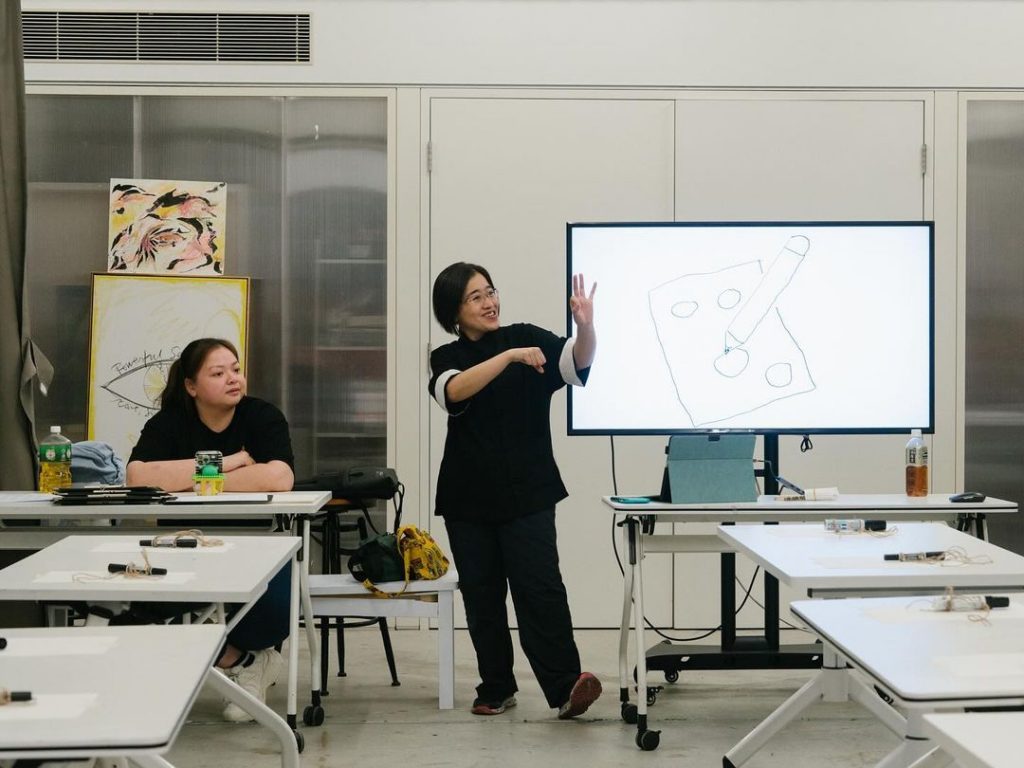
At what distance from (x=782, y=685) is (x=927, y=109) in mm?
2673

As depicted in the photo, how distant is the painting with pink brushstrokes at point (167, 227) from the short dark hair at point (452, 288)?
169 cm

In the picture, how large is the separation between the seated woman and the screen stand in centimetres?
123

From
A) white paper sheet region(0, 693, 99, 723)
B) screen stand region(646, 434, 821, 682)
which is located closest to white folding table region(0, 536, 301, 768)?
white paper sheet region(0, 693, 99, 723)

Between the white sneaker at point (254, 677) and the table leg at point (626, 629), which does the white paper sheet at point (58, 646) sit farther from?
the table leg at point (626, 629)

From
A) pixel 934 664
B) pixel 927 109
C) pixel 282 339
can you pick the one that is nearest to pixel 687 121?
pixel 927 109

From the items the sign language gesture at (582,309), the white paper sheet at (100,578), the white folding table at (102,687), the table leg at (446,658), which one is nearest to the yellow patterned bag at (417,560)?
the table leg at (446,658)

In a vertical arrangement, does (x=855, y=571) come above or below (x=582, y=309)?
below

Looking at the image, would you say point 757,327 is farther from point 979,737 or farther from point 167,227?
point 979,737

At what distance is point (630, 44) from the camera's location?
5.04 metres

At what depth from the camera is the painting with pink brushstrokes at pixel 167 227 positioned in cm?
495

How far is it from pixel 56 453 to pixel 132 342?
4.22 feet

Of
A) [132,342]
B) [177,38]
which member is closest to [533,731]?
[132,342]

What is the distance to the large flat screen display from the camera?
387 cm

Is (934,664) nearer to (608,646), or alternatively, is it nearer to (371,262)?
(608,646)
